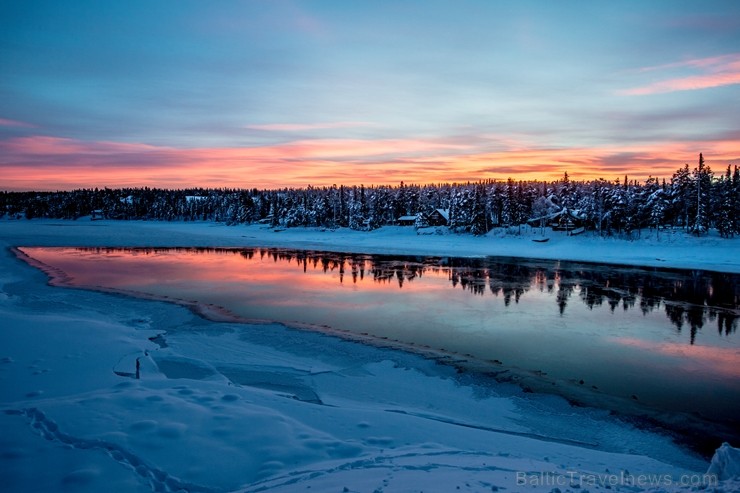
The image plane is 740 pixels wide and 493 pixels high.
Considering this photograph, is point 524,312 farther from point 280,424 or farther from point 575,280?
point 280,424

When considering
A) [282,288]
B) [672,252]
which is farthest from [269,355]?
[672,252]

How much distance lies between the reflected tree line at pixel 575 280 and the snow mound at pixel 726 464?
45.6ft

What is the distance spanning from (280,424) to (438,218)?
81521mm

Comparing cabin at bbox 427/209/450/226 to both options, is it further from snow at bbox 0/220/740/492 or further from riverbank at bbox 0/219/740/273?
snow at bbox 0/220/740/492

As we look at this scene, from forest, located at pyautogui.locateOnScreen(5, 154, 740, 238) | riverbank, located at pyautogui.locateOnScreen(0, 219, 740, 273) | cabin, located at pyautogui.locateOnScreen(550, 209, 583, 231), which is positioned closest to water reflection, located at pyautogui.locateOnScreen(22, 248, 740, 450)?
riverbank, located at pyautogui.locateOnScreen(0, 219, 740, 273)

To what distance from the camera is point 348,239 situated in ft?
240

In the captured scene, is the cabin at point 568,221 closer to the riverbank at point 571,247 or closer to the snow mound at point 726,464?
the riverbank at point 571,247

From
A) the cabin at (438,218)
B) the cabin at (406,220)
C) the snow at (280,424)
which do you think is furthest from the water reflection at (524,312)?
the cabin at (406,220)

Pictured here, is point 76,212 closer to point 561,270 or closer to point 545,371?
point 561,270

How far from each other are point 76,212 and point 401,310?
176858mm

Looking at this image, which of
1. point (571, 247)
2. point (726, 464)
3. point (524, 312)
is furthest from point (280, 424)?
point (571, 247)

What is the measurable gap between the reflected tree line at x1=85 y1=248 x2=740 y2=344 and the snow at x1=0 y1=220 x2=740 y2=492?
1252cm

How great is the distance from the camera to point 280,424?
771 centimetres

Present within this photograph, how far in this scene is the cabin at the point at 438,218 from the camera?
282ft
